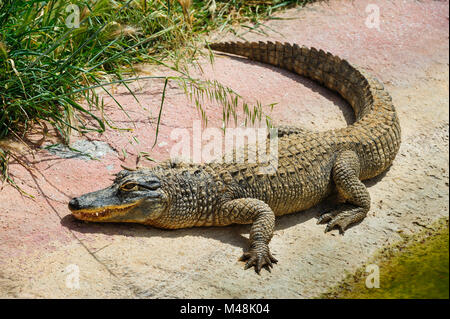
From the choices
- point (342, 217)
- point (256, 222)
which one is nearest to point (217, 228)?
point (256, 222)

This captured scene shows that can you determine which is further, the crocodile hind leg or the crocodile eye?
the crocodile hind leg

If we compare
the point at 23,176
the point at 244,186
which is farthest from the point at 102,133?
the point at 244,186

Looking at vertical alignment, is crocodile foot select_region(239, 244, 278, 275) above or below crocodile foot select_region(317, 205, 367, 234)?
below

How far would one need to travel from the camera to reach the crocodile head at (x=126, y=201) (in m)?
4.53

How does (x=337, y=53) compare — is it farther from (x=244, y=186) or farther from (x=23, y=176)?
(x=23, y=176)

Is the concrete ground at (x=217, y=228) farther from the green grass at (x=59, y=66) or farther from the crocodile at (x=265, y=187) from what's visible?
the green grass at (x=59, y=66)

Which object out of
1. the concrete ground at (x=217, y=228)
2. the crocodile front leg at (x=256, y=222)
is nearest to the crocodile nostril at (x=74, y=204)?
the concrete ground at (x=217, y=228)

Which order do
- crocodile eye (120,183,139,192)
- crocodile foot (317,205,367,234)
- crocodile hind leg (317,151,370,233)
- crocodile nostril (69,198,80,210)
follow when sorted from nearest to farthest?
crocodile nostril (69,198,80,210) < crocodile eye (120,183,139,192) < crocodile foot (317,205,367,234) < crocodile hind leg (317,151,370,233)

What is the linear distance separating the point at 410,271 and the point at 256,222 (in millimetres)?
1267

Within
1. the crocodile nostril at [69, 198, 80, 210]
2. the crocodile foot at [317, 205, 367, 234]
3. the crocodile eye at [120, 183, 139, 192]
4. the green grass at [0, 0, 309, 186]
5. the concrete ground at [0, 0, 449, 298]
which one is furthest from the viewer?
the crocodile foot at [317, 205, 367, 234]

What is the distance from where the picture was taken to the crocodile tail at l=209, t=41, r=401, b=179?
575 centimetres

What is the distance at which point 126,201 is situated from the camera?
4.62 metres

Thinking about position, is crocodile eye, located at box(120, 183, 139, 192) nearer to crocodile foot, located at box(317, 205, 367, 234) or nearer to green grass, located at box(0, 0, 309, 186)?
green grass, located at box(0, 0, 309, 186)

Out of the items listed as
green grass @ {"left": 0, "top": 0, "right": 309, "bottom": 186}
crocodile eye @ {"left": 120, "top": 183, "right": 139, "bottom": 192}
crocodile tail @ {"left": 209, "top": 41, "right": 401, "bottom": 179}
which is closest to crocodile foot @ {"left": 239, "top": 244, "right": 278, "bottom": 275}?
crocodile eye @ {"left": 120, "top": 183, "right": 139, "bottom": 192}
